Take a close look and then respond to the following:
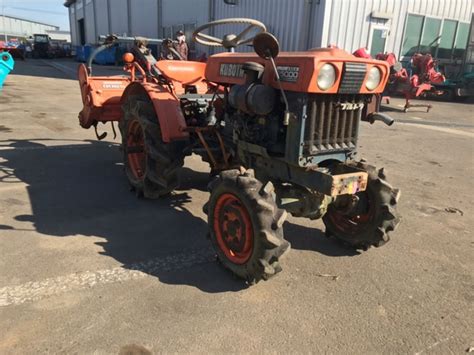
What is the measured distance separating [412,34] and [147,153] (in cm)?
1558

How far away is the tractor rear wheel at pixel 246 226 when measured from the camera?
9.50 ft

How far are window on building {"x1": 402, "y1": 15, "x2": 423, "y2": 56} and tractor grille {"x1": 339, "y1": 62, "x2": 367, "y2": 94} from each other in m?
15.4

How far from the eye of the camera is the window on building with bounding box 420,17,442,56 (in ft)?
56.5

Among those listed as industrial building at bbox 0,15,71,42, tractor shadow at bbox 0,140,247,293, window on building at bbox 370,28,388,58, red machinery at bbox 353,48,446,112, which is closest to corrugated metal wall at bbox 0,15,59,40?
industrial building at bbox 0,15,71,42

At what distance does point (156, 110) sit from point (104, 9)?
3978 centimetres

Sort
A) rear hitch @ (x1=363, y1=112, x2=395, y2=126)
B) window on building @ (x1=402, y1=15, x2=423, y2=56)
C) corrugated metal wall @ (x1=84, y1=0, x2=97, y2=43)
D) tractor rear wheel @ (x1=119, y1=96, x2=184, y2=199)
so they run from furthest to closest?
1. corrugated metal wall @ (x1=84, y1=0, x2=97, y2=43)
2. window on building @ (x1=402, y1=15, x2=423, y2=56)
3. tractor rear wheel @ (x1=119, y1=96, x2=184, y2=199)
4. rear hitch @ (x1=363, y1=112, x2=395, y2=126)

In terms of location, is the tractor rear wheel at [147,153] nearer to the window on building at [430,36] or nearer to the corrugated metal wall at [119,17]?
the window on building at [430,36]

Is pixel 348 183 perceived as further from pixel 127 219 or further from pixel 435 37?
pixel 435 37

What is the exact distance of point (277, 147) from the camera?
3297 mm

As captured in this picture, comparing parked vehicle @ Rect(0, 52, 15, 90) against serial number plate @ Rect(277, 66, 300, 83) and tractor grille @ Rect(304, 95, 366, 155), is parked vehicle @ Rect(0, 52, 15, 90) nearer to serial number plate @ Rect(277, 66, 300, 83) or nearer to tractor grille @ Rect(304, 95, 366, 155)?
serial number plate @ Rect(277, 66, 300, 83)

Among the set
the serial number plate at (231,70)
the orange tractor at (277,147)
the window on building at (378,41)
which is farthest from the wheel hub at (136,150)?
the window on building at (378,41)

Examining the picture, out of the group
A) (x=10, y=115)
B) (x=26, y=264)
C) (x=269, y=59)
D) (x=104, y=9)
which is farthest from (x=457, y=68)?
(x=104, y=9)

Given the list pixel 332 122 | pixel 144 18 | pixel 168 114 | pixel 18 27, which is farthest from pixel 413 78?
pixel 18 27

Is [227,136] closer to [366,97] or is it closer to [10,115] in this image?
[366,97]
